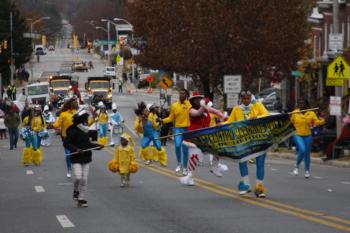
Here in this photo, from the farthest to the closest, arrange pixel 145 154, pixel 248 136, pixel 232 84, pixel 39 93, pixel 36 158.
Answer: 1. pixel 39 93
2. pixel 232 84
3. pixel 36 158
4. pixel 145 154
5. pixel 248 136

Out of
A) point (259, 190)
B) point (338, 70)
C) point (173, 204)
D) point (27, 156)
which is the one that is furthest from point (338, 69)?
point (173, 204)

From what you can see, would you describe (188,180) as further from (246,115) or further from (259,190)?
(259,190)

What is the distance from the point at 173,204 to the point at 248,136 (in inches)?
76.2

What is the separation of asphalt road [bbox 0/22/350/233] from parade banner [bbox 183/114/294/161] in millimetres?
353

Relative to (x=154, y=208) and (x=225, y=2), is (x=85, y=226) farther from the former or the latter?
(x=225, y=2)

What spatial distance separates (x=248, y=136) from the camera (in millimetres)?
17453

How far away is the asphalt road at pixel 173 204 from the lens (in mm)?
13719

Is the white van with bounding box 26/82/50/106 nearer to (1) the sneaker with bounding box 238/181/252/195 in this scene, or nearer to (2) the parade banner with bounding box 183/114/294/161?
(2) the parade banner with bounding box 183/114/294/161

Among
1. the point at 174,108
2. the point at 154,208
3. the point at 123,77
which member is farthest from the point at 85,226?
the point at 123,77

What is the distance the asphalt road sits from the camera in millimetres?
13719


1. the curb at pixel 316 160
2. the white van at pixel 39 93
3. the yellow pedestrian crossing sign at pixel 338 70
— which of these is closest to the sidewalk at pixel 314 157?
the curb at pixel 316 160

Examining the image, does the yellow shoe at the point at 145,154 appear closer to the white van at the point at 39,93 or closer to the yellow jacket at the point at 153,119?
the yellow jacket at the point at 153,119

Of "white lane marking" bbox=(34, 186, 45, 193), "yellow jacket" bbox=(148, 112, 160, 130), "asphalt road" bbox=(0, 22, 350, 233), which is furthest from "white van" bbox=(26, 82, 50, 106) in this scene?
"white lane marking" bbox=(34, 186, 45, 193)

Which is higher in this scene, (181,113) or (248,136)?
(181,113)
